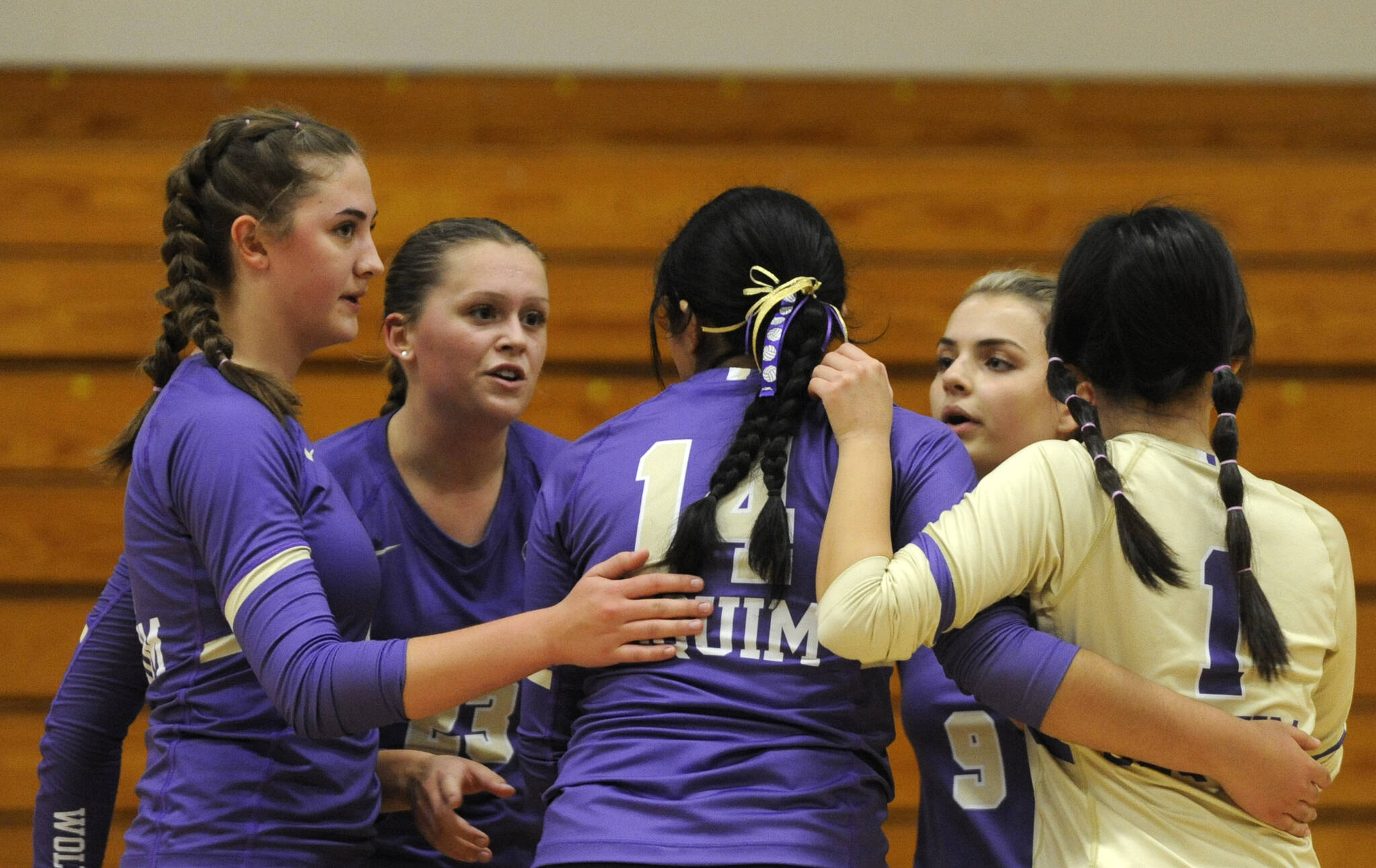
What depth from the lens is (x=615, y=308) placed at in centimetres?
338

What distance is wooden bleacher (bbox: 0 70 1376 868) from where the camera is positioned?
10.8 feet

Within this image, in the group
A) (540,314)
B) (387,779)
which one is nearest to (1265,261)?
(540,314)

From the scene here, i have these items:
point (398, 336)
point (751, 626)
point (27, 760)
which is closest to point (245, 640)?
point (751, 626)

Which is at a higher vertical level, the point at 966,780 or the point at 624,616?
the point at 624,616

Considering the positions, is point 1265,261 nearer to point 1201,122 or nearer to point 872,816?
point 1201,122

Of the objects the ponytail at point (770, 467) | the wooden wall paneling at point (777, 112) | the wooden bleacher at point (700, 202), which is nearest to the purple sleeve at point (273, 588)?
the ponytail at point (770, 467)

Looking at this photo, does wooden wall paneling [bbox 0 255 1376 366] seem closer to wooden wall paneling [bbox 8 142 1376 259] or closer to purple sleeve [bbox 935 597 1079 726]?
wooden wall paneling [bbox 8 142 1376 259]

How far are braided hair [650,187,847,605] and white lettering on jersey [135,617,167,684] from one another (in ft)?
2.28

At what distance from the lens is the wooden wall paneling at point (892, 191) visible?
3344 mm

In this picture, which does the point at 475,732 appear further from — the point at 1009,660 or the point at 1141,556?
the point at 1141,556

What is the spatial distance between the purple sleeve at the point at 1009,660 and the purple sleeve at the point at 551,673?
19.1 inches

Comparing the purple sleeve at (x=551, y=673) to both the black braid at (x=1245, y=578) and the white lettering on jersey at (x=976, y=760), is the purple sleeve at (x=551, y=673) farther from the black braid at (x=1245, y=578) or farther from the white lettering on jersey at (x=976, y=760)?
the black braid at (x=1245, y=578)

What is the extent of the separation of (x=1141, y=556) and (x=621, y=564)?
1.88 ft

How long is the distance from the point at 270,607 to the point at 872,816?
73 centimetres
